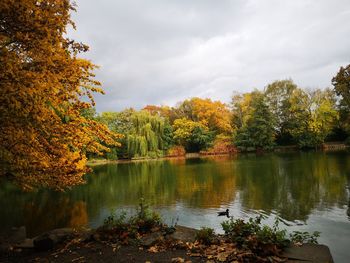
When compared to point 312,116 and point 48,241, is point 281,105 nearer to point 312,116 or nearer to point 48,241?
point 312,116

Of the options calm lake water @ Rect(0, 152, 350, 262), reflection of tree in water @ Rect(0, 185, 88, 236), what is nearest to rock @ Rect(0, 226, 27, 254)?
reflection of tree in water @ Rect(0, 185, 88, 236)

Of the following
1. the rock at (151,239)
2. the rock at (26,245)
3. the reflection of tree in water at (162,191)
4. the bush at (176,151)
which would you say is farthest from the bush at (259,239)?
the bush at (176,151)

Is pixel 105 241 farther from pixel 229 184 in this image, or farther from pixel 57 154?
pixel 229 184

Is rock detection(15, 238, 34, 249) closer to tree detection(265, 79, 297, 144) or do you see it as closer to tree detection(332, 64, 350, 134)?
tree detection(332, 64, 350, 134)

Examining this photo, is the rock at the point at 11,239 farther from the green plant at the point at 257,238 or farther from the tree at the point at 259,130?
the tree at the point at 259,130

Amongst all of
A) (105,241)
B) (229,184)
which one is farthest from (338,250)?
(229,184)

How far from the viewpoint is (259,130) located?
44.4m

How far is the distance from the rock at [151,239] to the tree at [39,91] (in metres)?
2.25

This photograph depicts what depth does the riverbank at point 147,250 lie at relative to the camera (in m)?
4.65

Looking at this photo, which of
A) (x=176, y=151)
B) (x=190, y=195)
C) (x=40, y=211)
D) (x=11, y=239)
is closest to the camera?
(x=11, y=239)

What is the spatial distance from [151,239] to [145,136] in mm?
38575

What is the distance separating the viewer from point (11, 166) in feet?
19.6

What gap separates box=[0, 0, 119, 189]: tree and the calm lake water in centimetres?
401

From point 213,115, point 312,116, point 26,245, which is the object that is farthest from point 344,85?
point 26,245
